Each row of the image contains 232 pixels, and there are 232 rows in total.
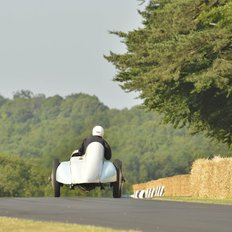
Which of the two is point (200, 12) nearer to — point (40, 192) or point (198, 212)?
point (198, 212)

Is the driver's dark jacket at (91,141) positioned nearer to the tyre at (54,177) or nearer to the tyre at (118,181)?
the tyre at (118,181)

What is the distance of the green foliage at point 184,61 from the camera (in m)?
38.9

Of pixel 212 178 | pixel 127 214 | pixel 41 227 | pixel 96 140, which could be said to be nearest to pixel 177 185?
pixel 212 178

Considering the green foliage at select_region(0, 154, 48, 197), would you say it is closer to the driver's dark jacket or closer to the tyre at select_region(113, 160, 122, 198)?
the tyre at select_region(113, 160, 122, 198)

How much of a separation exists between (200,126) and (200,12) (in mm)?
12260

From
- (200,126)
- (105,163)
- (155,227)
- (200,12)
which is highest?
(200,12)

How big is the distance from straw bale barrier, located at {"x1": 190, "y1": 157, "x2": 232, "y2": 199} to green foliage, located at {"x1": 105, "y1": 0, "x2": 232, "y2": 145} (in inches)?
127

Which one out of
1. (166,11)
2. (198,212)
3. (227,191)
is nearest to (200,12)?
(166,11)

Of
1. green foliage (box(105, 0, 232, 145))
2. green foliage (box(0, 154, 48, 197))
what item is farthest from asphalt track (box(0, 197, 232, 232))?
green foliage (box(0, 154, 48, 197))

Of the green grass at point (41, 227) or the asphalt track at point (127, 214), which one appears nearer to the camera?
the green grass at point (41, 227)

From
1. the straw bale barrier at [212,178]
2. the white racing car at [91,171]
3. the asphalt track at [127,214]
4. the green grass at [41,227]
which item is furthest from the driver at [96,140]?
the straw bale barrier at [212,178]

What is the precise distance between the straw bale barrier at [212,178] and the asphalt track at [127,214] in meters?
20.6

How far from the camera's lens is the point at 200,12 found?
40656 mm

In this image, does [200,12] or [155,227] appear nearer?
[155,227]
